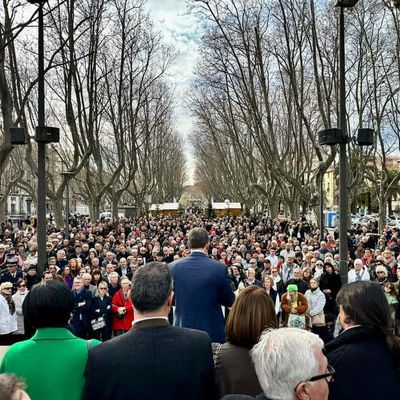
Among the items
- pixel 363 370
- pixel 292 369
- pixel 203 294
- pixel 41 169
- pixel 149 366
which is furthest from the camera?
pixel 41 169

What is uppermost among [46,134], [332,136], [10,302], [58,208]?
[46,134]

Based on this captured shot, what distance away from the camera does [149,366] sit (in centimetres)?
221

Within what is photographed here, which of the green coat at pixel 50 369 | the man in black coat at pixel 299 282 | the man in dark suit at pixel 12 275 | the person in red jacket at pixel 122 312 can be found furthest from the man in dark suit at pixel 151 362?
the man in dark suit at pixel 12 275

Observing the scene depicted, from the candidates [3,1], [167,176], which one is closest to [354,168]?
[3,1]

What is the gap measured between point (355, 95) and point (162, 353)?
22.8 m

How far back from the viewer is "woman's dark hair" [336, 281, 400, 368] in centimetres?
248

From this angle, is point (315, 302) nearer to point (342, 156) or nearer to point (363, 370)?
point (342, 156)

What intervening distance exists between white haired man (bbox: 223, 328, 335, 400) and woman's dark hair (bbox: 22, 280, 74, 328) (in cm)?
112

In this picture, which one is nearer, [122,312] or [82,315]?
[82,315]

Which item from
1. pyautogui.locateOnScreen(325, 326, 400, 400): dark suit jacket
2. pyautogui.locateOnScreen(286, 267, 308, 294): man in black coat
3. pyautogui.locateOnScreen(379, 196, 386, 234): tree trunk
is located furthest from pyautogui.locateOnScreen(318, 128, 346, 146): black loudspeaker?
pyautogui.locateOnScreen(379, 196, 386, 234): tree trunk

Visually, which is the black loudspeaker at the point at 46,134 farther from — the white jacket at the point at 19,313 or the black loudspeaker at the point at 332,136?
the black loudspeaker at the point at 332,136

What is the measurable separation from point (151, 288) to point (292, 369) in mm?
884

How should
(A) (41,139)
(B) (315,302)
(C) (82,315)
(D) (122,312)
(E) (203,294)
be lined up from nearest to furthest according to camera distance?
1. (E) (203,294)
2. (C) (82,315)
3. (D) (122,312)
4. (B) (315,302)
5. (A) (41,139)

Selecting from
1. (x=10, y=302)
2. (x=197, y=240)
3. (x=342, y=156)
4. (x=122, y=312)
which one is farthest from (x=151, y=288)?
(x=342, y=156)
